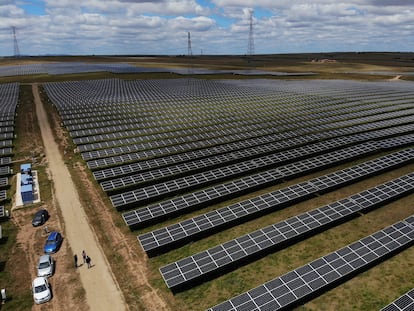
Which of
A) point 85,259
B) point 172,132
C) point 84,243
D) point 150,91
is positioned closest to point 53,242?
point 84,243

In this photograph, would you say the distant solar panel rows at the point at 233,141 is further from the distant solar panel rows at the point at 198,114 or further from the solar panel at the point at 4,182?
the solar panel at the point at 4,182

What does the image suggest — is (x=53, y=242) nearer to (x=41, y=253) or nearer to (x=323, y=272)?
(x=41, y=253)

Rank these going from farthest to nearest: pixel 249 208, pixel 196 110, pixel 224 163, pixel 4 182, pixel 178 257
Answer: pixel 196 110 → pixel 224 163 → pixel 4 182 → pixel 249 208 → pixel 178 257

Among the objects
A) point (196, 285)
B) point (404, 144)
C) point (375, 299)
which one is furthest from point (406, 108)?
point (196, 285)

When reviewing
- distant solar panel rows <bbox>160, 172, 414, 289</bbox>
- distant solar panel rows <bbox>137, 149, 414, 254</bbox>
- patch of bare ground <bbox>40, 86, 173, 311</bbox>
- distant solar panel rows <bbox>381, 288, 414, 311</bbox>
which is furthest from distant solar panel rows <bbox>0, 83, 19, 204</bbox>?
distant solar panel rows <bbox>381, 288, 414, 311</bbox>

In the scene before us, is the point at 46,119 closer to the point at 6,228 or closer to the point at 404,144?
the point at 6,228

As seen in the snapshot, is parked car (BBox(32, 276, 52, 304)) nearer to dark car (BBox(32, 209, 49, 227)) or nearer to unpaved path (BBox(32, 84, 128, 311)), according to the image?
unpaved path (BBox(32, 84, 128, 311))

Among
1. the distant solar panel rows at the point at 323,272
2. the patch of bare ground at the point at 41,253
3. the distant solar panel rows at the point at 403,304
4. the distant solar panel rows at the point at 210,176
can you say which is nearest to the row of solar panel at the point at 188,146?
the distant solar panel rows at the point at 210,176

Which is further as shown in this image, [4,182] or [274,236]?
[4,182]
